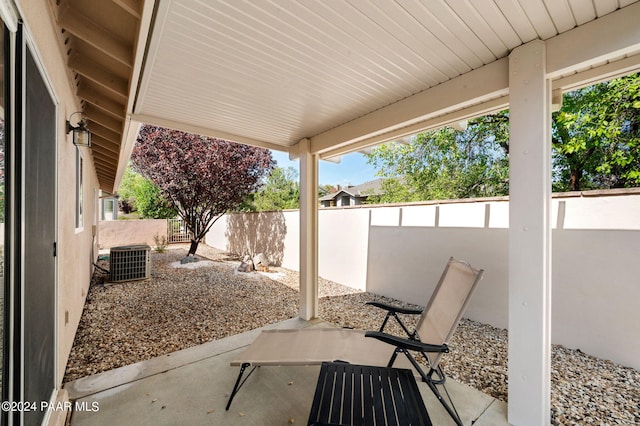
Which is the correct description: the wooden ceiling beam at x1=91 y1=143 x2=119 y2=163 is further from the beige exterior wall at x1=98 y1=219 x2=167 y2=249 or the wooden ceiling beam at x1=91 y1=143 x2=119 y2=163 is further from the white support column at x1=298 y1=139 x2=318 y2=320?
the beige exterior wall at x1=98 y1=219 x2=167 y2=249

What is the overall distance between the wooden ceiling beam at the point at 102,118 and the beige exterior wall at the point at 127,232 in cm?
1020

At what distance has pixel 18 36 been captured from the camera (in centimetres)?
140

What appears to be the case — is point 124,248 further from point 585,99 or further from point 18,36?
point 585,99

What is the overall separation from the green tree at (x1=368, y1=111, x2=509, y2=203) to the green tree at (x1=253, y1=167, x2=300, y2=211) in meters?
5.90

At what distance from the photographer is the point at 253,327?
415cm

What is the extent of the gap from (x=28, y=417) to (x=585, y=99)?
13.1 meters

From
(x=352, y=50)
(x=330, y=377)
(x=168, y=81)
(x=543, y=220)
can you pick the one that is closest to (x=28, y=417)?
(x=330, y=377)

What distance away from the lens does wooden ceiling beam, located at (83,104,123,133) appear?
4.24 m

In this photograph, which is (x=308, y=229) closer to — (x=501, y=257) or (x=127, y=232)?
(x=501, y=257)

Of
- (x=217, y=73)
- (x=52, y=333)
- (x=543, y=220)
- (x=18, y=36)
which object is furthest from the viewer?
(x=217, y=73)

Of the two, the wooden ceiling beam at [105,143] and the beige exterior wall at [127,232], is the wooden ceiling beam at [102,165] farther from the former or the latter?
the beige exterior wall at [127,232]

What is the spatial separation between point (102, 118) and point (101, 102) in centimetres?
88

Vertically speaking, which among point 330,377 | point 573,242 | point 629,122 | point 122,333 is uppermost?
point 629,122

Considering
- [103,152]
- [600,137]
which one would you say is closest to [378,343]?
[103,152]
